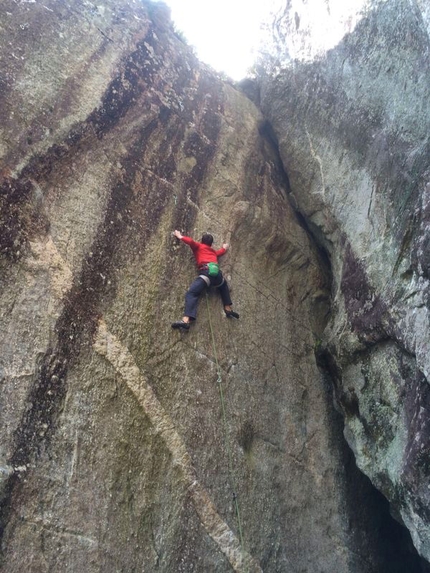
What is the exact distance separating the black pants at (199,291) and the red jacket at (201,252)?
0.25 meters

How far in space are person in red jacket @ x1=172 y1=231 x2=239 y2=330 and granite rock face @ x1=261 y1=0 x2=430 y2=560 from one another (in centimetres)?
224

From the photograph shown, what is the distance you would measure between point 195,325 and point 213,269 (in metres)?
1.00

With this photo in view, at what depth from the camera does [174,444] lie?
23.0ft

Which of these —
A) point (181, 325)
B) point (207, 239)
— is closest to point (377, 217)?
point (207, 239)

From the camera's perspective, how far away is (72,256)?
23.5 ft

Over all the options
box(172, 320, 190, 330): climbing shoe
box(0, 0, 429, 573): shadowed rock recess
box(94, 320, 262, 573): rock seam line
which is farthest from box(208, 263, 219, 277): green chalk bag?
box(94, 320, 262, 573): rock seam line

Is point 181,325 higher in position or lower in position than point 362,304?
lower

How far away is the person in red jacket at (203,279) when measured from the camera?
7998mm

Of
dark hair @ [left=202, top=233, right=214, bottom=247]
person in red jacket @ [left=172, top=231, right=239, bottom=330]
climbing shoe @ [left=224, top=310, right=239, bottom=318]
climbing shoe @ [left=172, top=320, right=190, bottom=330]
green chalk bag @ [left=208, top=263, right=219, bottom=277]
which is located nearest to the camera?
climbing shoe @ [left=172, top=320, right=190, bottom=330]

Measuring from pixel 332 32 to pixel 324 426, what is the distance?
7.86 meters

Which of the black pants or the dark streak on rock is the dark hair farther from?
the dark streak on rock

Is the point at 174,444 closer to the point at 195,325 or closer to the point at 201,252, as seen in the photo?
the point at 195,325

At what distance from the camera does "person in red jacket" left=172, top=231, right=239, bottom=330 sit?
315 inches

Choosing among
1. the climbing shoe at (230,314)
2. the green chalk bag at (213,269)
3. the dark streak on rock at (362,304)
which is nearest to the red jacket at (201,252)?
the green chalk bag at (213,269)
